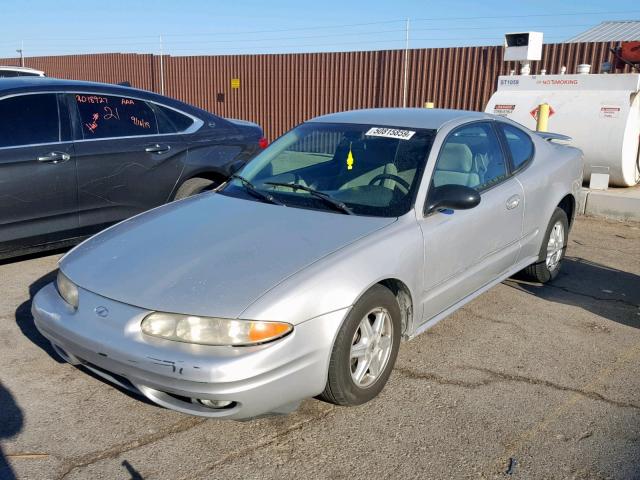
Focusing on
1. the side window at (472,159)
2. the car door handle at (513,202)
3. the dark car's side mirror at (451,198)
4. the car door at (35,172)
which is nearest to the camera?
the dark car's side mirror at (451,198)

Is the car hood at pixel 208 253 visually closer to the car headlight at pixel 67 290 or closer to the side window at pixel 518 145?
the car headlight at pixel 67 290

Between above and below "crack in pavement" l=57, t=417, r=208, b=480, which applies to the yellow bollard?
above

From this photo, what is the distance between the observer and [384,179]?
13.1 ft

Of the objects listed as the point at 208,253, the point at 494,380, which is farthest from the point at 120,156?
the point at 494,380

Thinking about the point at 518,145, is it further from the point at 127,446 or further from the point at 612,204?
the point at 612,204

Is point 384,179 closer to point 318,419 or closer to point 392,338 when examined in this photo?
point 392,338

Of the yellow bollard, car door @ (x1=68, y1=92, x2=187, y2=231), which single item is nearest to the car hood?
car door @ (x1=68, y1=92, x2=187, y2=231)

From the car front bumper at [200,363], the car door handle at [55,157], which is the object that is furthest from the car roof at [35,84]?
the car front bumper at [200,363]

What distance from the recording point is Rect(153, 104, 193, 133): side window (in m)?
6.20

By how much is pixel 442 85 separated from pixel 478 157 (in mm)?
9420

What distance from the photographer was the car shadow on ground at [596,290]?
16.4 ft

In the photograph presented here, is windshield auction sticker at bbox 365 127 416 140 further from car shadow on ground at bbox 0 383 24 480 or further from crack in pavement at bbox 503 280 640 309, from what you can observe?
car shadow on ground at bbox 0 383 24 480

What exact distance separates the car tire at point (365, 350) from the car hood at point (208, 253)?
1.13ft

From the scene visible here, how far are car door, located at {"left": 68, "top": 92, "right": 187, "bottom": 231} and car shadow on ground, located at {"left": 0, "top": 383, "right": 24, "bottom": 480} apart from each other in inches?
93.6
